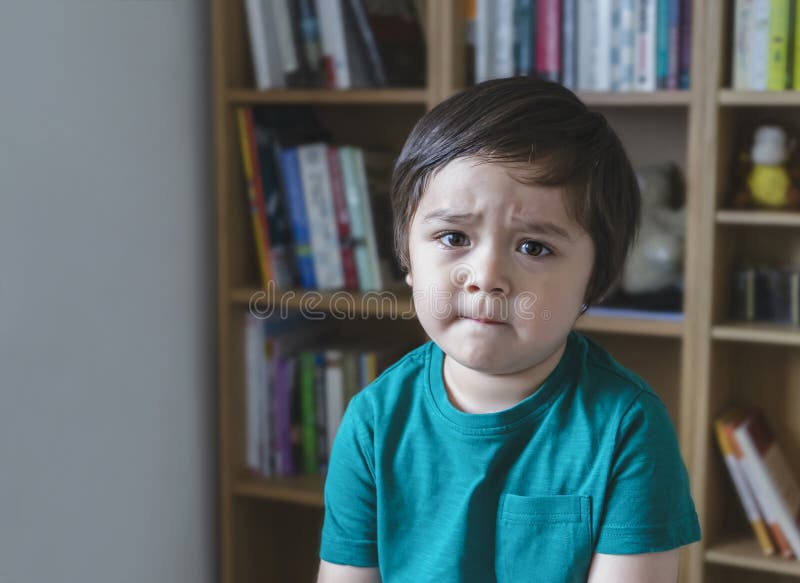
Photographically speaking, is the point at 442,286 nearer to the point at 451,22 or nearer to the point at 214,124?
A: the point at 451,22

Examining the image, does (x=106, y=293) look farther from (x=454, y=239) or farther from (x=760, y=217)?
(x=760, y=217)

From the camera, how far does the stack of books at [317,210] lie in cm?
187

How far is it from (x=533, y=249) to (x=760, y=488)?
113cm

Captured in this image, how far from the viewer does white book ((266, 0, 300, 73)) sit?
187 centimetres

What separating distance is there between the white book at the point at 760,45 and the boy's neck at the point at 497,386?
3.01 feet

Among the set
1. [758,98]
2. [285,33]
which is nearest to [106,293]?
[285,33]

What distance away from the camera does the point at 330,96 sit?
1818 mm

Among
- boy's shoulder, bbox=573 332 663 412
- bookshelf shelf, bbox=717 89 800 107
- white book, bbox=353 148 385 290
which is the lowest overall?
boy's shoulder, bbox=573 332 663 412

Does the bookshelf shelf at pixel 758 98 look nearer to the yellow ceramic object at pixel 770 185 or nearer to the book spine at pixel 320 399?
the yellow ceramic object at pixel 770 185

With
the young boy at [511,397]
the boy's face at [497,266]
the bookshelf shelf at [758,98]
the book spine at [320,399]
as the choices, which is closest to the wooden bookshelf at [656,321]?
the bookshelf shelf at [758,98]

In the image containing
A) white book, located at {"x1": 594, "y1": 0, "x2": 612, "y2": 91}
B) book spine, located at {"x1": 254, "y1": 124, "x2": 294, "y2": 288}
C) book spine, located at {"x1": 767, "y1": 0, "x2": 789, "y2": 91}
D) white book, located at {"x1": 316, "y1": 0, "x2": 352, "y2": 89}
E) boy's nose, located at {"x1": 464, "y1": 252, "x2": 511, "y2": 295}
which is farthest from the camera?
book spine, located at {"x1": 254, "y1": 124, "x2": 294, "y2": 288}

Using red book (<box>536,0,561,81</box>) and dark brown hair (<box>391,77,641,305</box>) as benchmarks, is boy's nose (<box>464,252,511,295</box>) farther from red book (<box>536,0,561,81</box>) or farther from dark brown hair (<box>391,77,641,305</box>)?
red book (<box>536,0,561,81</box>)

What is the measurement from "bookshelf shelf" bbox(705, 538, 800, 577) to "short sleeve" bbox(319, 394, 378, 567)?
101 centimetres

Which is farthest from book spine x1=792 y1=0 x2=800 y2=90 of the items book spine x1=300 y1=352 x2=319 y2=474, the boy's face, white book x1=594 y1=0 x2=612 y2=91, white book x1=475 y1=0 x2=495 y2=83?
book spine x1=300 y1=352 x2=319 y2=474
